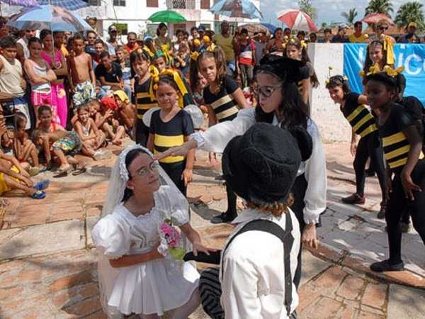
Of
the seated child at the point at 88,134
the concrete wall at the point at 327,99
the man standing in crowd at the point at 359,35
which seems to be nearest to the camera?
the seated child at the point at 88,134

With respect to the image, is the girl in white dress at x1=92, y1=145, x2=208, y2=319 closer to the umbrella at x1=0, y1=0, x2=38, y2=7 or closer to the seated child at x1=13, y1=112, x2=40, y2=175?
the seated child at x1=13, y1=112, x2=40, y2=175

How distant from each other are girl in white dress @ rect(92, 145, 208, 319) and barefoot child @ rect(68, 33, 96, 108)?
17.9 feet

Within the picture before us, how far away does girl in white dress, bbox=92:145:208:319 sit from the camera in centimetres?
229

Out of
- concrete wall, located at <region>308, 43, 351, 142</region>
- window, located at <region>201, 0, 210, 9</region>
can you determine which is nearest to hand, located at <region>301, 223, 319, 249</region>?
concrete wall, located at <region>308, 43, 351, 142</region>

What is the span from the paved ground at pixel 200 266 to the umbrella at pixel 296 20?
8.37m

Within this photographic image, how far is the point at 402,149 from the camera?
10.7 feet

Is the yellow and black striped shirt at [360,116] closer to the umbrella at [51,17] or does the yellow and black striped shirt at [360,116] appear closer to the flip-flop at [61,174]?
the flip-flop at [61,174]

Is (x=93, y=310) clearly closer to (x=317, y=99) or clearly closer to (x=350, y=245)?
(x=350, y=245)

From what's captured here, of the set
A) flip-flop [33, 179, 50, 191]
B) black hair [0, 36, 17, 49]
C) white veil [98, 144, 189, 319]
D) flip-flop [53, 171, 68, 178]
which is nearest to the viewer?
white veil [98, 144, 189, 319]

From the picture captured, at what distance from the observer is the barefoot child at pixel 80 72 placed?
24.5 feet

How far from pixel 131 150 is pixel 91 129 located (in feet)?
16.8

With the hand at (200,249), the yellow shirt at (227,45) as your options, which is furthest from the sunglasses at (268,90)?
the yellow shirt at (227,45)

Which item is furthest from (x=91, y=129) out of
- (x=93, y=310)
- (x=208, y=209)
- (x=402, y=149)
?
(x=402, y=149)

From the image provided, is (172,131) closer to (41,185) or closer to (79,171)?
(41,185)
